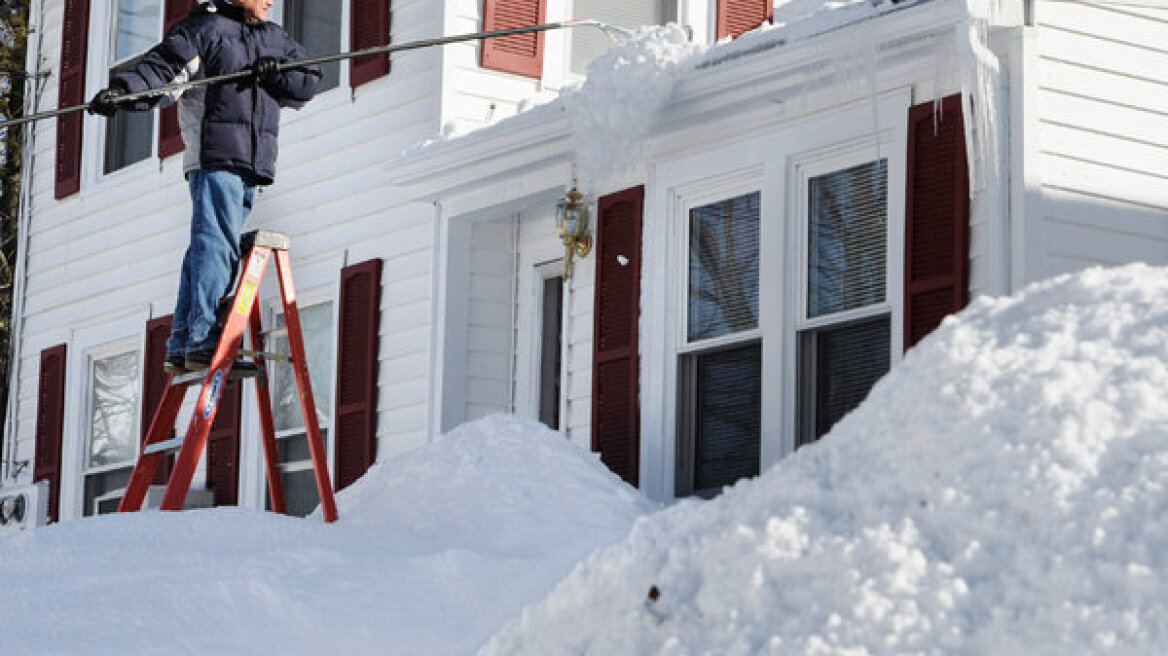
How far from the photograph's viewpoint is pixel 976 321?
496 centimetres

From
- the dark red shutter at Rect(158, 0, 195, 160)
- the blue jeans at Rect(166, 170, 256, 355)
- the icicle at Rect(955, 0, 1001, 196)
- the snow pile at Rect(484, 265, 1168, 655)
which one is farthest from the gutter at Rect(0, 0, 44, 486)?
the snow pile at Rect(484, 265, 1168, 655)

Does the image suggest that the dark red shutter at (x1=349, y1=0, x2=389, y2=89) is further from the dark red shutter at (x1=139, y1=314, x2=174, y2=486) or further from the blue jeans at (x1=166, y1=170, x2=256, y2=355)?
the blue jeans at (x1=166, y1=170, x2=256, y2=355)

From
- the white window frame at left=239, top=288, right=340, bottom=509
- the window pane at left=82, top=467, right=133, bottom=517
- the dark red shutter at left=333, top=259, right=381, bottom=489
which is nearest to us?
the dark red shutter at left=333, top=259, right=381, bottom=489

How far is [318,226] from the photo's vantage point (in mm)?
12523

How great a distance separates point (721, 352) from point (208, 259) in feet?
7.55

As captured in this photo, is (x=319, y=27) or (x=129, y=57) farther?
(x=129, y=57)

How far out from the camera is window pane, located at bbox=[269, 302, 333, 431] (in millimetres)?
12508

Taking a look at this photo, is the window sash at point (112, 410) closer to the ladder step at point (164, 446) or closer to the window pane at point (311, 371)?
the window pane at point (311, 371)

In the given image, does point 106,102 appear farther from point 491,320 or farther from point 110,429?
point 110,429

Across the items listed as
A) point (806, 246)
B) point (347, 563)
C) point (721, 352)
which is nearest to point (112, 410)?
point (721, 352)

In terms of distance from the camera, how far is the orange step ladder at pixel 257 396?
29.3 ft

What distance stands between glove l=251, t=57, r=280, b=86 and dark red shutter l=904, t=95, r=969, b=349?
2600 mm

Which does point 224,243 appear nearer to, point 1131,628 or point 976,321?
point 976,321

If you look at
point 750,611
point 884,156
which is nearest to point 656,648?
point 750,611
